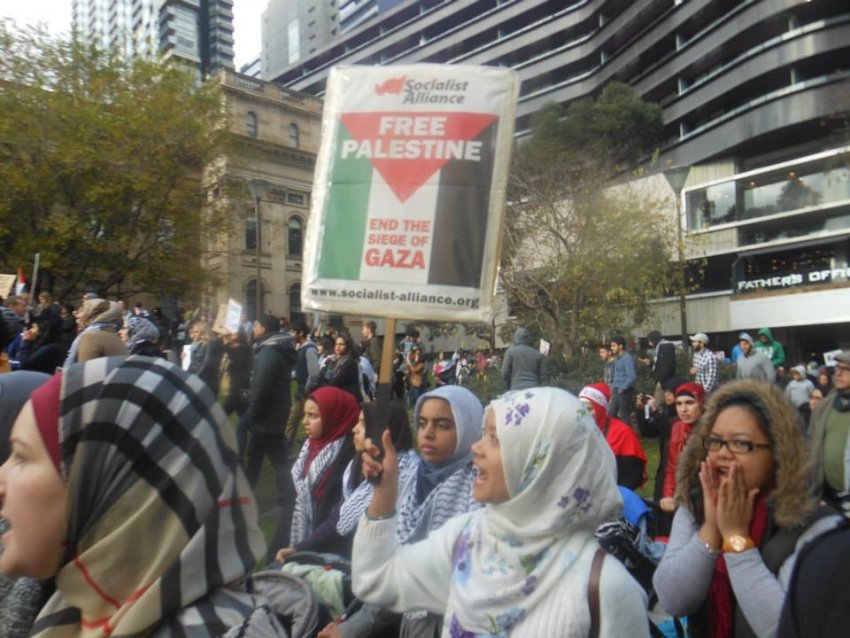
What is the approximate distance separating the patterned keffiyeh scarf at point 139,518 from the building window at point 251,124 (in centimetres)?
4881

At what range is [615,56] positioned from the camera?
1998 inches

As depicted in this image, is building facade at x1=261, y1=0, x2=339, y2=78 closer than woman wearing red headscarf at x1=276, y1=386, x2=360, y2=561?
No

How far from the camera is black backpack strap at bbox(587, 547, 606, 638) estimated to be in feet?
6.54

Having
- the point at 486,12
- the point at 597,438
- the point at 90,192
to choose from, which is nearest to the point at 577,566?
the point at 597,438

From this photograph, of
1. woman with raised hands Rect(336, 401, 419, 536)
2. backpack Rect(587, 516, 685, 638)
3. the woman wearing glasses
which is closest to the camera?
the woman wearing glasses

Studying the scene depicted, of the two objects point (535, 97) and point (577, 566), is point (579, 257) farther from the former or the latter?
point (535, 97)

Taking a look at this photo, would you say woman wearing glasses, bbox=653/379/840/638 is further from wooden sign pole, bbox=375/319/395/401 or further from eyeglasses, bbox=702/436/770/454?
wooden sign pole, bbox=375/319/395/401

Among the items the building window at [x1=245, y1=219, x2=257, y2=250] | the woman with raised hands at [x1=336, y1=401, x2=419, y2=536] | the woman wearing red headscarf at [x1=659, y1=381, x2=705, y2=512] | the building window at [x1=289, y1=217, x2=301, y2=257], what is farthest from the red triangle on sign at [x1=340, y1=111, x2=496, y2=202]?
the building window at [x1=289, y1=217, x2=301, y2=257]

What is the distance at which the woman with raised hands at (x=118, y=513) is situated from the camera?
1375 mm

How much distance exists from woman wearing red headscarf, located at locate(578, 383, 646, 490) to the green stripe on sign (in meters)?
3.14

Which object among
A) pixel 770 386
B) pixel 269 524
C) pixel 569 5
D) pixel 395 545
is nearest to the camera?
pixel 395 545

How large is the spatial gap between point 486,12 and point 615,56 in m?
18.0

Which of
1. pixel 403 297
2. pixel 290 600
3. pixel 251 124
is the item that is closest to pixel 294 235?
pixel 251 124

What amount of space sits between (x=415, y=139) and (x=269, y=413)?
385cm
